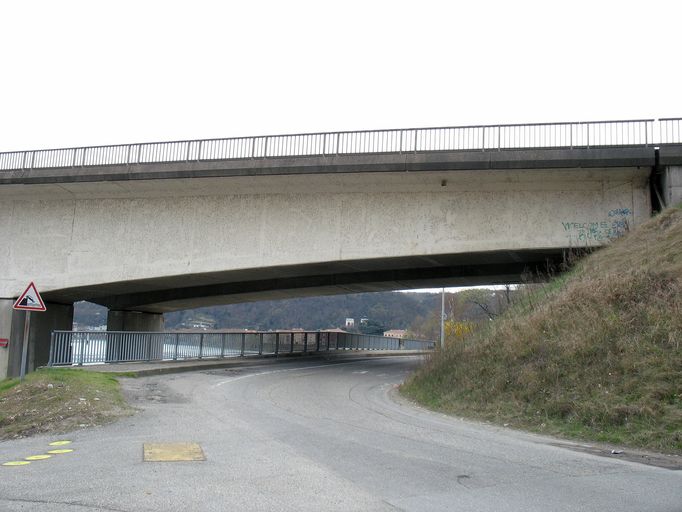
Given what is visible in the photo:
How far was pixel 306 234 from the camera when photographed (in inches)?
854

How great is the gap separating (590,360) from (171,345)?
16.2m

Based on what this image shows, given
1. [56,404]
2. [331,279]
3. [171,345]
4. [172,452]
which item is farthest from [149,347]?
[172,452]

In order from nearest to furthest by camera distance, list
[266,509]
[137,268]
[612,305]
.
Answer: [266,509] < [612,305] < [137,268]

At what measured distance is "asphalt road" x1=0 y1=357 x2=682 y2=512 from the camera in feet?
19.1

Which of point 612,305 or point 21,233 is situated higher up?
point 21,233

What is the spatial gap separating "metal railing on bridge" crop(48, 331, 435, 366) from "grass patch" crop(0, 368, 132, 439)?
410 cm

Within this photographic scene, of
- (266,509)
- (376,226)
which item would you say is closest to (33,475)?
(266,509)

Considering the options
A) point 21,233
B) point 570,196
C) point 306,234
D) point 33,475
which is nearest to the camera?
point 33,475

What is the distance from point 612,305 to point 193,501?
9.82 metres

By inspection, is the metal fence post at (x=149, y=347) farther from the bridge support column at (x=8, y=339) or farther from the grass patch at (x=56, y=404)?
Answer: the grass patch at (x=56, y=404)

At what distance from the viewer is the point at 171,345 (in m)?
23.1

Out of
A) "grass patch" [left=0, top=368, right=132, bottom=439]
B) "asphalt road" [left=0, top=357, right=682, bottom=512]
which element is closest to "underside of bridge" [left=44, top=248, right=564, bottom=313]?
"grass patch" [left=0, top=368, right=132, bottom=439]

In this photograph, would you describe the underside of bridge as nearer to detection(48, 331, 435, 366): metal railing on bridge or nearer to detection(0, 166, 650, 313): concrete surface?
detection(0, 166, 650, 313): concrete surface

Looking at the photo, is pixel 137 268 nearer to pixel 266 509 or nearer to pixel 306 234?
pixel 306 234
